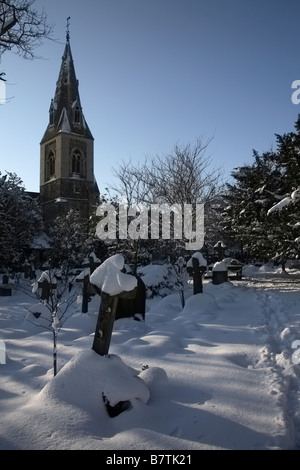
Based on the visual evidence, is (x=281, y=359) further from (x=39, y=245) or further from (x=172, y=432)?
(x=39, y=245)

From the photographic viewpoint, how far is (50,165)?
4925 centimetres

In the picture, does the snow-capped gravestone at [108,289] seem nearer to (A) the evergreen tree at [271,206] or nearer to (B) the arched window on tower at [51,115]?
(A) the evergreen tree at [271,206]

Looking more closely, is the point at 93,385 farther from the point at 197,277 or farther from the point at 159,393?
the point at 197,277

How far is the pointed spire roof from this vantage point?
4753 cm

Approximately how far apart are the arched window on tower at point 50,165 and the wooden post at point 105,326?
4716 cm

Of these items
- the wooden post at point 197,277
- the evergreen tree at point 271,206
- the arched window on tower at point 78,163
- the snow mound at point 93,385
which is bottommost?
the snow mound at point 93,385

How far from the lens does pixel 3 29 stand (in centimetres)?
661

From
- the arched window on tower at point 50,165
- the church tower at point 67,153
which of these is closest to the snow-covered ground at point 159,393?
the church tower at point 67,153

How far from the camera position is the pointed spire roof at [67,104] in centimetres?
4753

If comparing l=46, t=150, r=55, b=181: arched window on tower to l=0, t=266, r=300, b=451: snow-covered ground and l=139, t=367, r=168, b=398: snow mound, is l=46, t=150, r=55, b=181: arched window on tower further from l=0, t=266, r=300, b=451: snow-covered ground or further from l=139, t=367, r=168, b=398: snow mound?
l=139, t=367, r=168, b=398: snow mound

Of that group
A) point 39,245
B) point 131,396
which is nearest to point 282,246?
point 131,396

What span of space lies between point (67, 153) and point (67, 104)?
24.6 feet

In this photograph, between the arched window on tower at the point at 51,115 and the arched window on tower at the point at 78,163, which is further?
the arched window on tower at the point at 51,115

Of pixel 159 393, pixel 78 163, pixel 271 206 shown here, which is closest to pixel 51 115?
pixel 78 163
